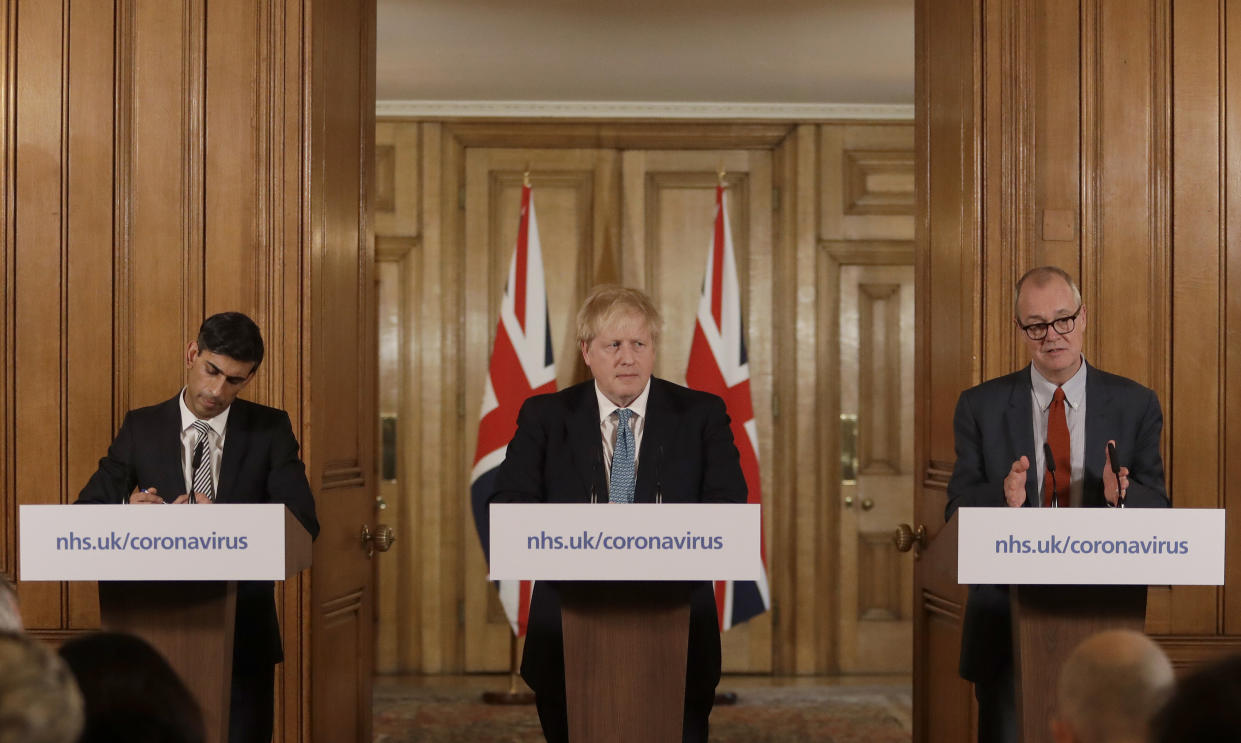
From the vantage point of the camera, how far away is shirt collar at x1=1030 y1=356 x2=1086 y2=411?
118 inches

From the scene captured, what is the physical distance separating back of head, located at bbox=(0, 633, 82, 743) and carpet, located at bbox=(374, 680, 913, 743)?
474cm

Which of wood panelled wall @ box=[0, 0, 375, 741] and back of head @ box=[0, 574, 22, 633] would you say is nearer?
back of head @ box=[0, 574, 22, 633]

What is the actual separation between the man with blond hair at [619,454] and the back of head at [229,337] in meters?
0.69

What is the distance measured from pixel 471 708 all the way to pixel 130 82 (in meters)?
3.69

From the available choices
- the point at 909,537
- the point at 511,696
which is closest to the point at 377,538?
the point at 909,537

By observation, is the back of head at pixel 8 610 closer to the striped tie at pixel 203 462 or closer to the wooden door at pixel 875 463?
the striped tie at pixel 203 462

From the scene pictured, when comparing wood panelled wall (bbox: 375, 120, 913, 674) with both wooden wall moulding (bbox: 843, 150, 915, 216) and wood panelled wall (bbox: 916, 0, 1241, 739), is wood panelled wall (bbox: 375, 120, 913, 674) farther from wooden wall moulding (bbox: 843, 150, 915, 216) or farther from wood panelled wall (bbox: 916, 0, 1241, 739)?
wood panelled wall (bbox: 916, 0, 1241, 739)

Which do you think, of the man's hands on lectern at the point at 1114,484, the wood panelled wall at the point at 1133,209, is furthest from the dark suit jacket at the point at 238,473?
the wood panelled wall at the point at 1133,209

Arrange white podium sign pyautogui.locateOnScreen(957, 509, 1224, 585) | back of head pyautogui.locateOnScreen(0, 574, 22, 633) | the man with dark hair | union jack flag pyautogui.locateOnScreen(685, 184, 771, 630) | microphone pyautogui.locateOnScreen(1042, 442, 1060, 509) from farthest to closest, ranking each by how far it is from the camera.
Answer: union jack flag pyautogui.locateOnScreen(685, 184, 771, 630) → the man with dark hair → microphone pyautogui.locateOnScreen(1042, 442, 1060, 509) → white podium sign pyautogui.locateOnScreen(957, 509, 1224, 585) → back of head pyautogui.locateOnScreen(0, 574, 22, 633)

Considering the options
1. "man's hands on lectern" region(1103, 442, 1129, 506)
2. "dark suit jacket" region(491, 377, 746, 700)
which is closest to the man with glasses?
"man's hands on lectern" region(1103, 442, 1129, 506)

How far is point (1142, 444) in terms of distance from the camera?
9.65 feet

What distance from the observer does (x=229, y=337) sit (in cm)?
294

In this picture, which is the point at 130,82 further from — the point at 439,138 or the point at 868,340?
the point at 868,340

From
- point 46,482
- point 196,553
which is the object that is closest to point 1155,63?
point 196,553
